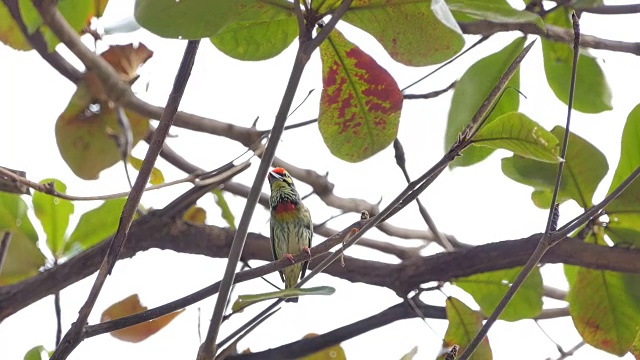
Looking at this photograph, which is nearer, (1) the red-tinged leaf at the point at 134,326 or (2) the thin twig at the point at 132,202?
(2) the thin twig at the point at 132,202

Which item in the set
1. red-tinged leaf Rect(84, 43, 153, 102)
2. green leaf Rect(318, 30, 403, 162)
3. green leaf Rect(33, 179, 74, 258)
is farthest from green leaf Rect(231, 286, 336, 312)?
green leaf Rect(33, 179, 74, 258)

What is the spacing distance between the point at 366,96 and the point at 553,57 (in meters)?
0.55

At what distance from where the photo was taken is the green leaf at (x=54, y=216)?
65.1 inches

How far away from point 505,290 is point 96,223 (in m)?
0.84

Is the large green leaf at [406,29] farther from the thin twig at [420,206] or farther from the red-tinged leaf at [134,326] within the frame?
the red-tinged leaf at [134,326]

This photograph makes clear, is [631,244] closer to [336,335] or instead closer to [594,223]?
[594,223]

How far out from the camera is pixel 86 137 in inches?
57.0

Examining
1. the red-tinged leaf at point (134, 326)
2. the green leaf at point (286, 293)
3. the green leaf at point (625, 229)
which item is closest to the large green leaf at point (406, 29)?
the green leaf at point (286, 293)

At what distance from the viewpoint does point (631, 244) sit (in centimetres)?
147

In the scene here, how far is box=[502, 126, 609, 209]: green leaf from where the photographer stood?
58.2 inches

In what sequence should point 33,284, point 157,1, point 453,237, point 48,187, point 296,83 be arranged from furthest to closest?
point 453,237, point 33,284, point 48,187, point 157,1, point 296,83

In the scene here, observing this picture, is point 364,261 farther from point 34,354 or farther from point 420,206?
point 34,354

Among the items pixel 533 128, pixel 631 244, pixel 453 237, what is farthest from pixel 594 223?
pixel 533 128

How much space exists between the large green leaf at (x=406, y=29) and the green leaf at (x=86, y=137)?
0.66 m
